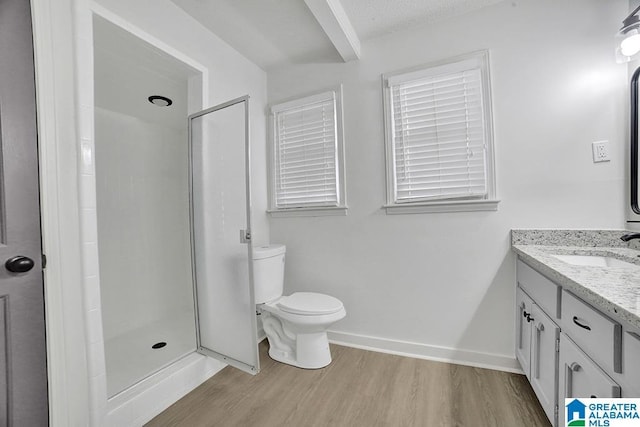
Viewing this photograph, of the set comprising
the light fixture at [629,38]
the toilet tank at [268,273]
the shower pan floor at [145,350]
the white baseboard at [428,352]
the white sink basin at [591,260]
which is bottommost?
the white baseboard at [428,352]

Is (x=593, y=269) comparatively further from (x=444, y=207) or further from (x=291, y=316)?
(x=291, y=316)

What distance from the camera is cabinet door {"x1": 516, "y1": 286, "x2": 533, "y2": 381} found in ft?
5.06

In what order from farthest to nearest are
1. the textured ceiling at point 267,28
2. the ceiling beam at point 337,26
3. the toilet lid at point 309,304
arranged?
the toilet lid at point 309,304, the textured ceiling at point 267,28, the ceiling beam at point 337,26

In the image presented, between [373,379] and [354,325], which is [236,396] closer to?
[373,379]

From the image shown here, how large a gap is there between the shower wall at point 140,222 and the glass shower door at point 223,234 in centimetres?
101

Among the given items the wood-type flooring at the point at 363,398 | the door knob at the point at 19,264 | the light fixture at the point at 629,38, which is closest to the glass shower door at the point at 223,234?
the wood-type flooring at the point at 363,398

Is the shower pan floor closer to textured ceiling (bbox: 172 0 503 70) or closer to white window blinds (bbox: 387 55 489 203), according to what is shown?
white window blinds (bbox: 387 55 489 203)

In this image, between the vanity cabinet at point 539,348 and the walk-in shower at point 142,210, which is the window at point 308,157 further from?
the vanity cabinet at point 539,348

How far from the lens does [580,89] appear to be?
164 cm

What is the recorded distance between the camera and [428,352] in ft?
6.60

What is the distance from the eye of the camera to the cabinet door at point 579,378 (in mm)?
866

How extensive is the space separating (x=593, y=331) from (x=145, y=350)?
8.35 ft

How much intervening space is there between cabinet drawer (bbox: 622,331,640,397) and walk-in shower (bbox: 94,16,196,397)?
7.06 ft

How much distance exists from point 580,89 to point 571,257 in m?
1.03
